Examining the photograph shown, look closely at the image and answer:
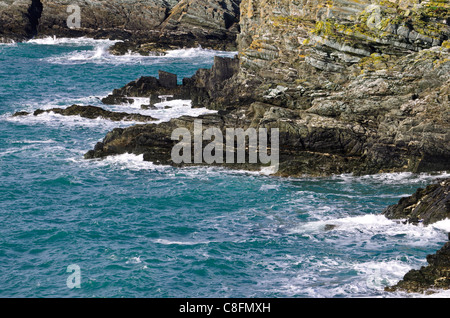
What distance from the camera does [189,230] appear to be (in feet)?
127

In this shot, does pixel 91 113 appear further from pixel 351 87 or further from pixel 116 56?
pixel 116 56

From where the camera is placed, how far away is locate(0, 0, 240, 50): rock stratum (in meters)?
114

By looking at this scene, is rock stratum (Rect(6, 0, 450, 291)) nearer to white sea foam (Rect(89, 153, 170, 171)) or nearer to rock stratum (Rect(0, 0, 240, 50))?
white sea foam (Rect(89, 153, 170, 171))

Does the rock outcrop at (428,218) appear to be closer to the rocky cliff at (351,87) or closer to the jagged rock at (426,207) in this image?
the jagged rock at (426,207)

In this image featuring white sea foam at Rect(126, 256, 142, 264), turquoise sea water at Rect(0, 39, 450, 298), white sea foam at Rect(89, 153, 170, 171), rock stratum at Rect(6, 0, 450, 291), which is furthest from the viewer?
white sea foam at Rect(89, 153, 170, 171)

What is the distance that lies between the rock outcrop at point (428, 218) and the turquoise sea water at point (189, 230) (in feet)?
2.46

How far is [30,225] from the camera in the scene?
3991 centimetres

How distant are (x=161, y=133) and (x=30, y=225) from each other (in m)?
15.7

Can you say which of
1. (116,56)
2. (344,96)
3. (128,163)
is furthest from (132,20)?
(344,96)

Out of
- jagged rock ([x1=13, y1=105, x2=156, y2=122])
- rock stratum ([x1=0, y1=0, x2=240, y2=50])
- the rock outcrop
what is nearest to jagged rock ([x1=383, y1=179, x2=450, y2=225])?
the rock outcrop

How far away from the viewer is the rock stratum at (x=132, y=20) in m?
114

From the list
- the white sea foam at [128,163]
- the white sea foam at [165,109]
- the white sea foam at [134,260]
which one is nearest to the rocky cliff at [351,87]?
the white sea foam at [128,163]

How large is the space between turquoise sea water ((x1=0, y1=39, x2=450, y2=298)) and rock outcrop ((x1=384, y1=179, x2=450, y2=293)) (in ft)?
2.46

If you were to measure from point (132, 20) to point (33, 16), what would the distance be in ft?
62.1
